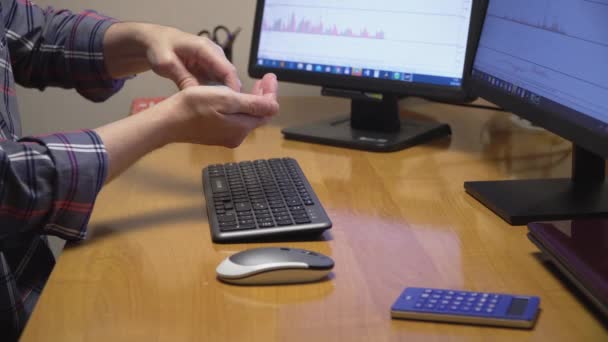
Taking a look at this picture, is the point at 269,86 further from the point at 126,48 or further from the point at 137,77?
the point at 137,77

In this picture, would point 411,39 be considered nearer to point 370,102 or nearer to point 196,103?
point 370,102

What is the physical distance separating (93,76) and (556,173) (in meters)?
0.84

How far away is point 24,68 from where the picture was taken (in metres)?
1.36

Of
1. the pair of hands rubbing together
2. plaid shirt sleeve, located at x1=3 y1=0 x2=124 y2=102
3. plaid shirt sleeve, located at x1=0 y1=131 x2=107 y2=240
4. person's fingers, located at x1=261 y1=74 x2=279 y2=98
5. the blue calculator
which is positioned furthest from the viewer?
plaid shirt sleeve, located at x1=3 y1=0 x2=124 y2=102

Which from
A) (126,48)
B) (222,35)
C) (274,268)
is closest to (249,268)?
(274,268)

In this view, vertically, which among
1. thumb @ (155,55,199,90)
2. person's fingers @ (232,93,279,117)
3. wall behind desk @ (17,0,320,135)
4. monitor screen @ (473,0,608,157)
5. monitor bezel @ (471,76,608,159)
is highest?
monitor screen @ (473,0,608,157)

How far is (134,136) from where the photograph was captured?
96 centimetres

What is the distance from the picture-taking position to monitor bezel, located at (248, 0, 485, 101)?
1268 millimetres

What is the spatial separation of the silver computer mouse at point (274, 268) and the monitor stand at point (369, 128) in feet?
1.80

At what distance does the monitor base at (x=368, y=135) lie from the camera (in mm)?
1371

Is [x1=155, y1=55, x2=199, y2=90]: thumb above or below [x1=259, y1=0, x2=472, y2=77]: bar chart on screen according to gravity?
below

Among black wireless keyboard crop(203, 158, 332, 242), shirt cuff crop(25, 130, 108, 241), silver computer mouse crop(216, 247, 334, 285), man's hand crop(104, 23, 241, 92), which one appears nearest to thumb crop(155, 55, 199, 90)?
man's hand crop(104, 23, 241, 92)

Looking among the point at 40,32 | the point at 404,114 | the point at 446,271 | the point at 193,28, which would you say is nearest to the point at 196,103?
the point at 446,271

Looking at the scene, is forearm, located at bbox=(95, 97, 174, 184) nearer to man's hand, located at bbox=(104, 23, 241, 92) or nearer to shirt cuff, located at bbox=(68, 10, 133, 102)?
man's hand, located at bbox=(104, 23, 241, 92)
